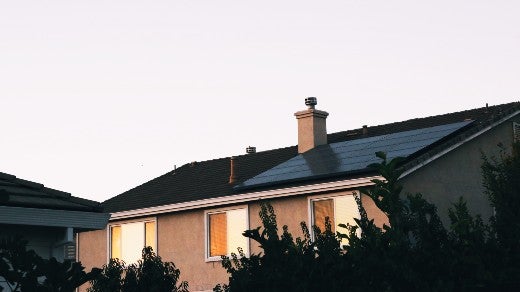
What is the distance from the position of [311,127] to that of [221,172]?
465 cm

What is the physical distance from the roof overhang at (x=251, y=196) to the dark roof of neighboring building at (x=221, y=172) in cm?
39

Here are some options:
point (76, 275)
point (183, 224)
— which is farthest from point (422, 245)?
point (183, 224)

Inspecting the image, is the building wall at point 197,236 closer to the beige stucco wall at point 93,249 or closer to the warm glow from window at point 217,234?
the warm glow from window at point 217,234

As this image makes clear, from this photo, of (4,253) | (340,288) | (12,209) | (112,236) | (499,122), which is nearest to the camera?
(4,253)

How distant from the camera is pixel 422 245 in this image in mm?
9953

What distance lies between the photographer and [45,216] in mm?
14195

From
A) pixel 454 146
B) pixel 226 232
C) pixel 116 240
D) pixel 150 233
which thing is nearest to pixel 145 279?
pixel 454 146

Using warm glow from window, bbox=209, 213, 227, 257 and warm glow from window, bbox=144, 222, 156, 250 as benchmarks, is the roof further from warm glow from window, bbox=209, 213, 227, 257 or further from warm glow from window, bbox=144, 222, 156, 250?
warm glow from window, bbox=144, 222, 156, 250

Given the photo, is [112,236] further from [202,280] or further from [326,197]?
[326,197]

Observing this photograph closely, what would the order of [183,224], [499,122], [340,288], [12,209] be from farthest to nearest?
[183,224]
[499,122]
[12,209]
[340,288]

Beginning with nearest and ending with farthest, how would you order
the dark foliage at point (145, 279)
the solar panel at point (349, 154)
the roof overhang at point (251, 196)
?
the dark foliage at point (145, 279) → the roof overhang at point (251, 196) → the solar panel at point (349, 154)

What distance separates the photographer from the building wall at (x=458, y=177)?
27859 mm

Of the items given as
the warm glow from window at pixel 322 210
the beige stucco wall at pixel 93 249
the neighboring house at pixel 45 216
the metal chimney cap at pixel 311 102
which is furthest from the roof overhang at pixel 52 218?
the beige stucco wall at pixel 93 249

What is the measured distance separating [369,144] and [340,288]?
69.6 feet
